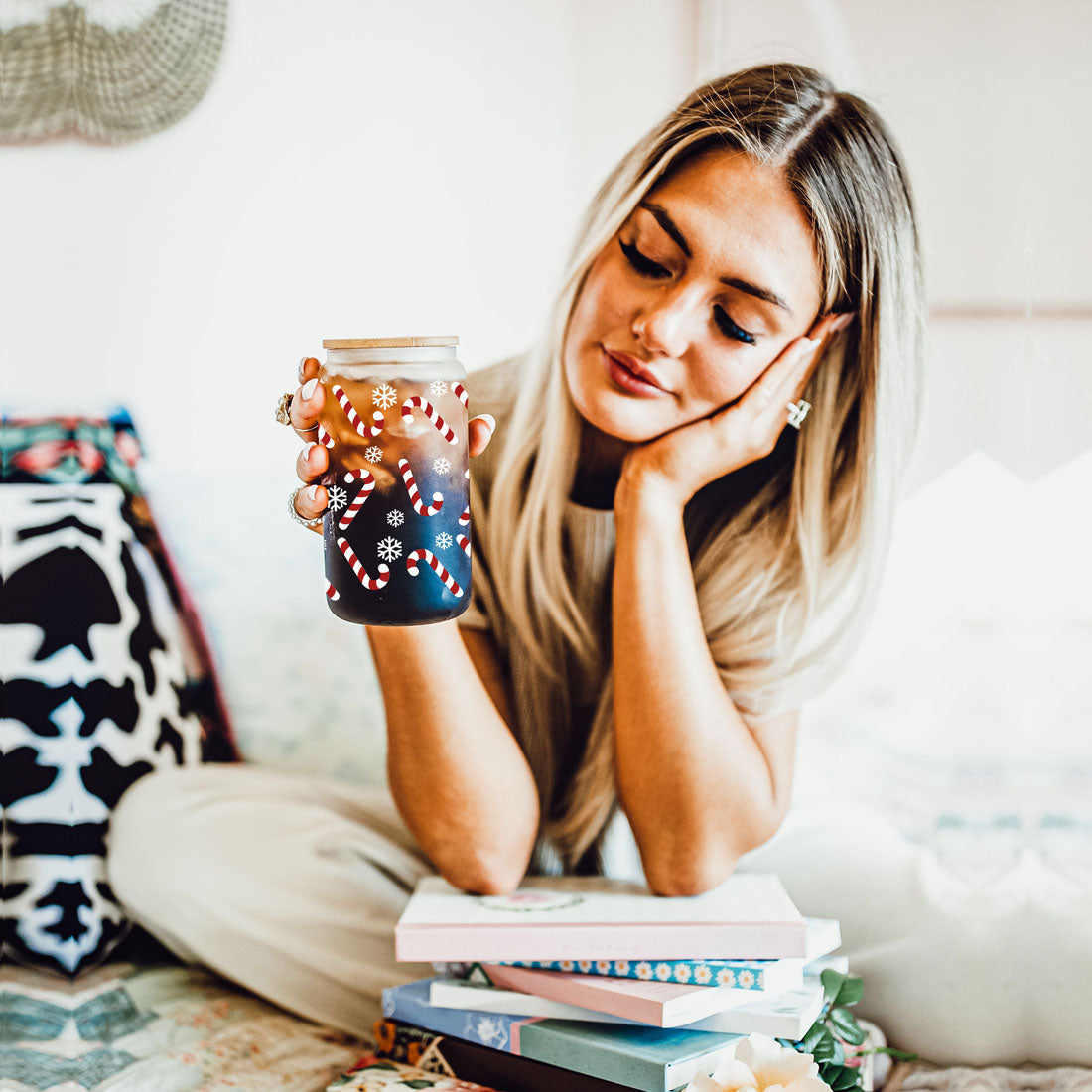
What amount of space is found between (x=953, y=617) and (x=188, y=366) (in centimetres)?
93

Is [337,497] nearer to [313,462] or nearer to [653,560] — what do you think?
[313,462]

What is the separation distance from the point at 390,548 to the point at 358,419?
112 millimetres

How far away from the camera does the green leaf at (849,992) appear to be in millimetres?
1167

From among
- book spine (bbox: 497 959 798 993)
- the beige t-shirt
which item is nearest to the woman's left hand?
the beige t-shirt

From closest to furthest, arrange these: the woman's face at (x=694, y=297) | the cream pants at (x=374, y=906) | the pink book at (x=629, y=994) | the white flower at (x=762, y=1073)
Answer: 1. the white flower at (x=762, y=1073)
2. the pink book at (x=629, y=994)
3. the woman's face at (x=694, y=297)
4. the cream pants at (x=374, y=906)

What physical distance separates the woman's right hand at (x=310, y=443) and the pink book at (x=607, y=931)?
448mm

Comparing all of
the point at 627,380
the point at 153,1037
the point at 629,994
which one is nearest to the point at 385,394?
the point at 627,380

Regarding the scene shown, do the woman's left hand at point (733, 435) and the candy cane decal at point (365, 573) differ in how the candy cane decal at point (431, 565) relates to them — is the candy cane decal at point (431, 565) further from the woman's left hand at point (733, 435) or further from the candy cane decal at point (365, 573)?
the woman's left hand at point (733, 435)

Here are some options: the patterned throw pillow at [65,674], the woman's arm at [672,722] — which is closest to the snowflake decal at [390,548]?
the woman's arm at [672,722]

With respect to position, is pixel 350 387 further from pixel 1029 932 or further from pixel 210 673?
pixel 1029 932

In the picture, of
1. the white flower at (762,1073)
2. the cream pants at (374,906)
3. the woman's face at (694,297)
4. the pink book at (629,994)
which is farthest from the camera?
the cream pants at (374,906)

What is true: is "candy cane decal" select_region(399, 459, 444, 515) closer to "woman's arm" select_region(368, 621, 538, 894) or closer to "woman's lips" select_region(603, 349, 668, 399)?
"woman's arm" select_region(368, 621, 538, 894)

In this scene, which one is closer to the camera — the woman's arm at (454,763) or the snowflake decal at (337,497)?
the snowflake decal at (337,497)

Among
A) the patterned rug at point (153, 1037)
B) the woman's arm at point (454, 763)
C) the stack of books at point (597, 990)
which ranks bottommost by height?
the patterned rug at point (153, 1037)
